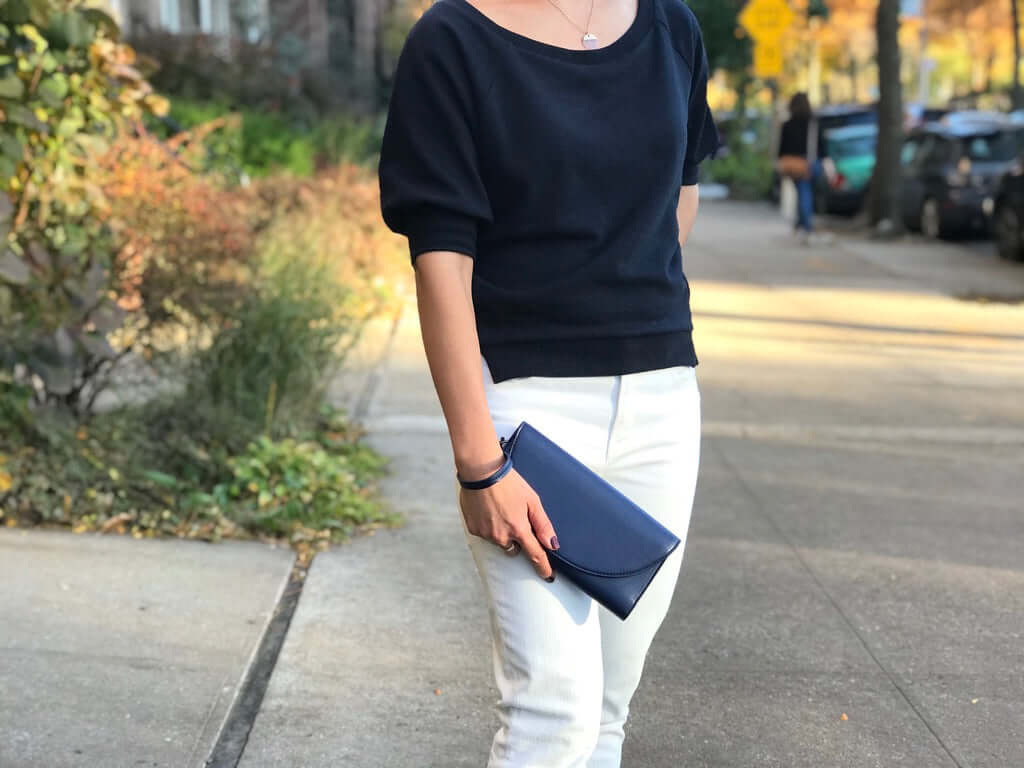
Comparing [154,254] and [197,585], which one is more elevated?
[154,254]

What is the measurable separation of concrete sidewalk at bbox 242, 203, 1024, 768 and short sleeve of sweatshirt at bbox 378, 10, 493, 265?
1.65 meters

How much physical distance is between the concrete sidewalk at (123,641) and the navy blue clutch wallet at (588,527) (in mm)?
1481

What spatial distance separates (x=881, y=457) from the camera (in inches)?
253

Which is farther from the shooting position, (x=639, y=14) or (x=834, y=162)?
(x=834, y=162)

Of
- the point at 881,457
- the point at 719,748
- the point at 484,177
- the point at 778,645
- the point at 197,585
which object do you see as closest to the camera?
the point at 484,177

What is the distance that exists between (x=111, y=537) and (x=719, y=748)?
2.38 meters

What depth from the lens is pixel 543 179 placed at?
207 centimetres

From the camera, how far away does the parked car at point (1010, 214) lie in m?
15.5

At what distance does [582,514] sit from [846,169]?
74.5ft

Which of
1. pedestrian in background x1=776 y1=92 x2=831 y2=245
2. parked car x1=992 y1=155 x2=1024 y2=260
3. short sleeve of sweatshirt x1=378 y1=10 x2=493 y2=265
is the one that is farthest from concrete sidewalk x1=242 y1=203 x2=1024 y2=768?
pedestrian in background x1=776 y1=92 x2=831 y2=245

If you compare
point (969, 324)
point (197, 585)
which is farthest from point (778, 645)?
point (969, 324)

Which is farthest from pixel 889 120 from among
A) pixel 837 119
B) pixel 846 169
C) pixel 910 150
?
pixel 837 119

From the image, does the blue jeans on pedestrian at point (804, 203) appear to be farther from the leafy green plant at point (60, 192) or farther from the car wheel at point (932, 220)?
the leafy green plant at point (60, 192)

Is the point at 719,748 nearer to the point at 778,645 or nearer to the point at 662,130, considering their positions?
the point at 778,645
